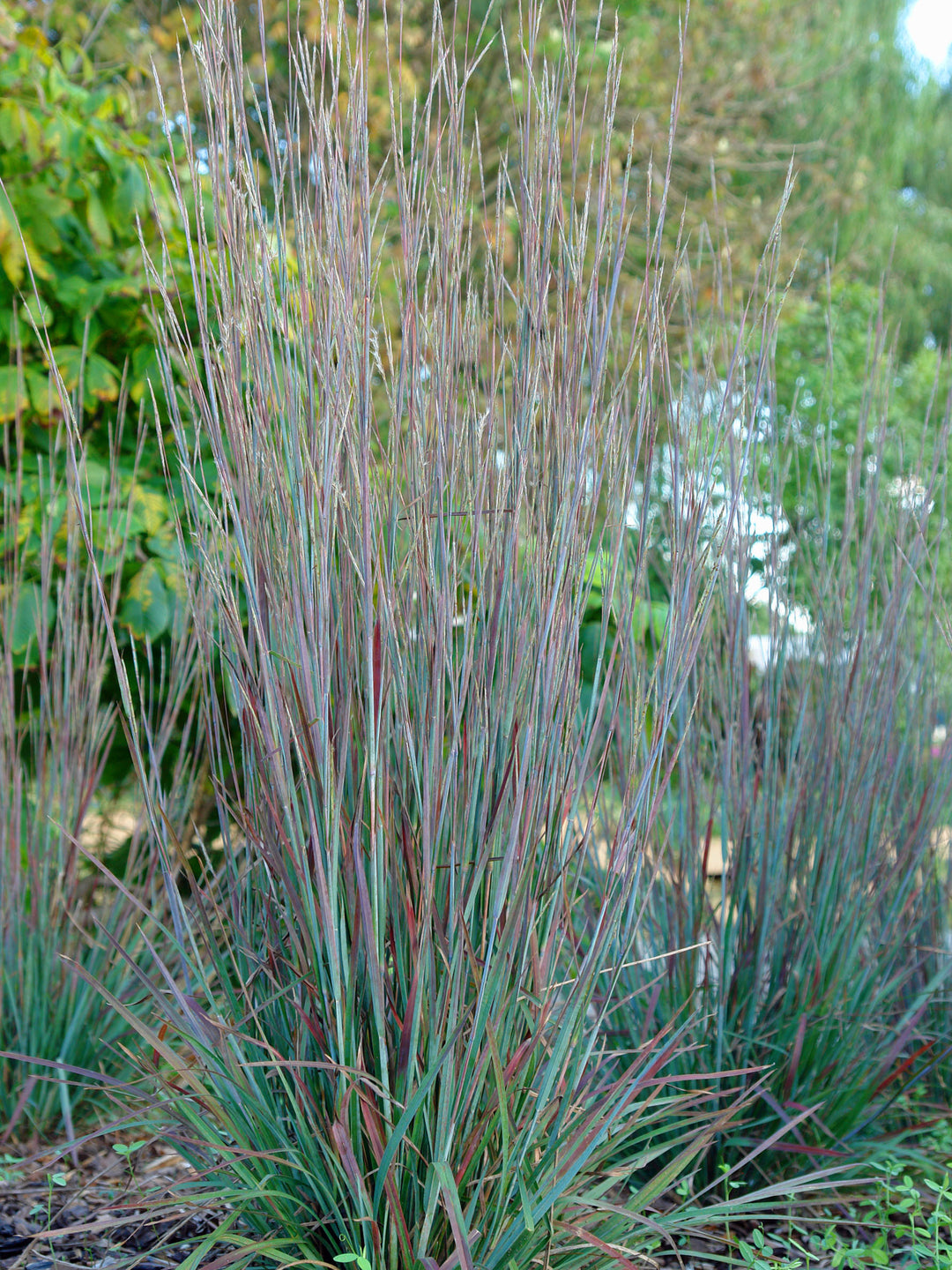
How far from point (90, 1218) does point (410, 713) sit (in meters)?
0.75

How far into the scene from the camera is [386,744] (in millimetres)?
1136

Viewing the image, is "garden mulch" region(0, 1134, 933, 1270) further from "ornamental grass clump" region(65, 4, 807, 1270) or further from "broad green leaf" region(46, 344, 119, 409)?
"broad green leaf" region(46, 344, 119, 409)

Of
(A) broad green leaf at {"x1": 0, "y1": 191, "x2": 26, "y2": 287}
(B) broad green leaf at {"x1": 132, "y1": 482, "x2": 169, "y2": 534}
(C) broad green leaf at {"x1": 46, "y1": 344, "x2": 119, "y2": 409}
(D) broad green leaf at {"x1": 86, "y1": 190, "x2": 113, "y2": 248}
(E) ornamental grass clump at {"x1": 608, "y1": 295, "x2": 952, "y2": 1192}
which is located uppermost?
(D) broad green leaf at {"x1": 86, "y1": 190, "x2": 113, "y2": 248}

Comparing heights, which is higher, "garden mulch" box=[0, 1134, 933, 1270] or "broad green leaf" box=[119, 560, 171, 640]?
"broad green leaf" box=[119, 560, 171, 640]

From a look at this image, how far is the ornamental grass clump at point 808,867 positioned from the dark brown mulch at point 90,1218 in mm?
796

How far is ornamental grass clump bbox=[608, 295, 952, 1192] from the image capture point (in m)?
1.75

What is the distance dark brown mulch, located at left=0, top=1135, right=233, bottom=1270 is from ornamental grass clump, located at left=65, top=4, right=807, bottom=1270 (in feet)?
0.54

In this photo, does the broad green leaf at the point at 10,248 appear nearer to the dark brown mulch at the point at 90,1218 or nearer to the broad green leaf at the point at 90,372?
the broad green leaf at the point at 90,372

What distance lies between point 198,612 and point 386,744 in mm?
387

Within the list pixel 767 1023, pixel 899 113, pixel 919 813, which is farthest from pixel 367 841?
pixel 899 113

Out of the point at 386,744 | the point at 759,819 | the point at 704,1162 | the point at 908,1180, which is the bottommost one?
the point at 704,1162

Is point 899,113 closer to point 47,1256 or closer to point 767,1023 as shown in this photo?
point 767,1023

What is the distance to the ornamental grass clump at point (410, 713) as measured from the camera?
3.62 feet

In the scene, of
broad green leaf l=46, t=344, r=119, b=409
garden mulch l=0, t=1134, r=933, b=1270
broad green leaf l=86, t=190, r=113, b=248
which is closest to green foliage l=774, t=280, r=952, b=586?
garden mulch l=0, t=1134, r=933, b=1270
